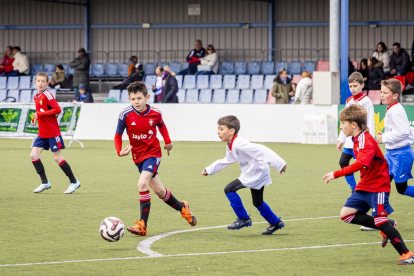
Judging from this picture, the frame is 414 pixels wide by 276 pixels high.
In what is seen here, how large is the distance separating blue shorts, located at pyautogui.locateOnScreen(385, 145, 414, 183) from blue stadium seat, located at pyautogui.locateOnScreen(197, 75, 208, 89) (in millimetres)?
19516

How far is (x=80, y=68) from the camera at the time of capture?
94.0ft

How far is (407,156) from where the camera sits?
356 inches

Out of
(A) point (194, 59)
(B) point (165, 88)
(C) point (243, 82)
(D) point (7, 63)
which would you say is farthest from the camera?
(D) point (7, 63)

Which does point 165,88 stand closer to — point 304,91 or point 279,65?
point 304,91

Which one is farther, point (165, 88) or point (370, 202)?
point (165, 88)

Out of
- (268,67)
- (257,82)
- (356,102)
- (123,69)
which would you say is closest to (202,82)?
(257,82)

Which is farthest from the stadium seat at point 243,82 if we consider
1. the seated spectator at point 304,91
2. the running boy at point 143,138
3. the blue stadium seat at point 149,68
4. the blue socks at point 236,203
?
the blue socks at point 236,203

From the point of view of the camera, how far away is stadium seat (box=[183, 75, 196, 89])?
2842 cm

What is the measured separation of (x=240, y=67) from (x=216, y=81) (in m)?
2.11

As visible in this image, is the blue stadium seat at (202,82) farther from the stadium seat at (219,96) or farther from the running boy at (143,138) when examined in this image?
the running boy at (143,138)

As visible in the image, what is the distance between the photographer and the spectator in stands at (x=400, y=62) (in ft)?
84.0

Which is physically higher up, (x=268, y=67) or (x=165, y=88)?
(x=268, y=67)

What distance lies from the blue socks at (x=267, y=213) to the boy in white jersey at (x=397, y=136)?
1.41m

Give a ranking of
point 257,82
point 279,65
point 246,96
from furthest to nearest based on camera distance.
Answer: point 279,65, point 257,82, point 246,96
